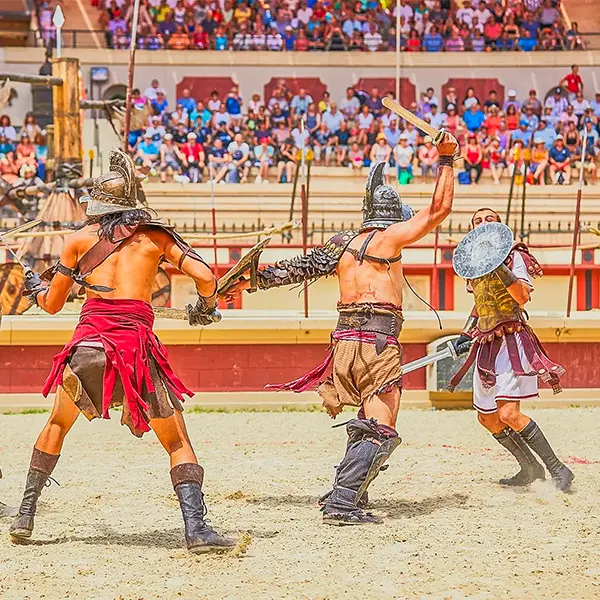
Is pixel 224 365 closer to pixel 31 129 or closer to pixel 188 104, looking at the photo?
pixel 31 129

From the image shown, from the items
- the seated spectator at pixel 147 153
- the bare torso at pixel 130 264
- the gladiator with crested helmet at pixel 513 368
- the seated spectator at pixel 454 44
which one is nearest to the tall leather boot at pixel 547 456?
the gladiator with crested helmet at pixel 513 368

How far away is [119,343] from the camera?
5.41 metres

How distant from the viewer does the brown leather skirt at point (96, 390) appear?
538 cm

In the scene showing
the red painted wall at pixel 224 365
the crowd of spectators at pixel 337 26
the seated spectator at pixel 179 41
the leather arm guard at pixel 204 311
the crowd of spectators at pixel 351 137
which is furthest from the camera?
the crowd of spectators at pixel 337 26

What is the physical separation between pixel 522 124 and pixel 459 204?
2.63 meters

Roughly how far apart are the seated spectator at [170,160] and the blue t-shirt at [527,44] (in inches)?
326

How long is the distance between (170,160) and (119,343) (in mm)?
13534

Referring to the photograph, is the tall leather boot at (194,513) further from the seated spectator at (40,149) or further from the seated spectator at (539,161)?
the seated spectator at (539,161)

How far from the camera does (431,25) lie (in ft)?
79.5

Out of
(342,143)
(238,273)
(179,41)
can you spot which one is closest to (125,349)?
(238,273)

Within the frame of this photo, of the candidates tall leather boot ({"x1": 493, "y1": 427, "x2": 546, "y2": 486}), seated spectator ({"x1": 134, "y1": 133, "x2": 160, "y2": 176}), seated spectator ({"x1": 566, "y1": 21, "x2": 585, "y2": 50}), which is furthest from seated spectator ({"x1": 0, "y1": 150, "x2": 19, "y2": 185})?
tall leather boot ({"x1": 493, "y1": 427, "x2": 546, "y2": 486})

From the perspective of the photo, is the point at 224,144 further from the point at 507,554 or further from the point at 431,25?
the point at 507,554

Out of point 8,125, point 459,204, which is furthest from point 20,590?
point 8,125

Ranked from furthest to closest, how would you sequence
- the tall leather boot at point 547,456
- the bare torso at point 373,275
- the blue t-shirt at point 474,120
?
1. the blue t-shirt at point 474,120
2. the tall leather boot at point 547,456
3. the bare torso at point 373,275
